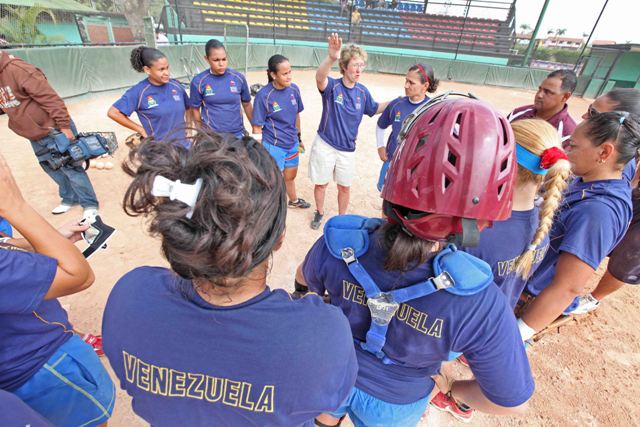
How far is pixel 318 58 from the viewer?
20609mm

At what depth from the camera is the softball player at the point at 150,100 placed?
396 cm

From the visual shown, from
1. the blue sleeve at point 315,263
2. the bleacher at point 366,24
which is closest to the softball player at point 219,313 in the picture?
the blue sleeve at point 315,263

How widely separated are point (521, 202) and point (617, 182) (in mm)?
981

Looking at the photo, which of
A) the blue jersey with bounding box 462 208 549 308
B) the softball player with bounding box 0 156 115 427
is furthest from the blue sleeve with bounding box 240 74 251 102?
the blue jersey with bounding box 462 208 549 308

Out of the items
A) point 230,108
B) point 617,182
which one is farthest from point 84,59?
point 617,182

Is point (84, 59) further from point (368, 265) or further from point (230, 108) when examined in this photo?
point (368, 265)

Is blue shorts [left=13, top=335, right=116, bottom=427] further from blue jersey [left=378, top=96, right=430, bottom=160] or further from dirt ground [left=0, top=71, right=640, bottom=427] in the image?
blue jersey [left=378, top=96, right=430, bottom=160]

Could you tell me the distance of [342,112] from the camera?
4.16 m

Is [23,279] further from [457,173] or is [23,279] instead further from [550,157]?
[550,157]

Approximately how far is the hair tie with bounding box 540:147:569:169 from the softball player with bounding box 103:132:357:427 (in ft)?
3.55

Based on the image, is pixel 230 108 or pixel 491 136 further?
pixel 230 108

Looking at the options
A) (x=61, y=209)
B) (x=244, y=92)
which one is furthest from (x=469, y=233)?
(x=61, y=209)

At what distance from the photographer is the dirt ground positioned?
2529 mm

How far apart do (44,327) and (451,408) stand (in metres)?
2.77
